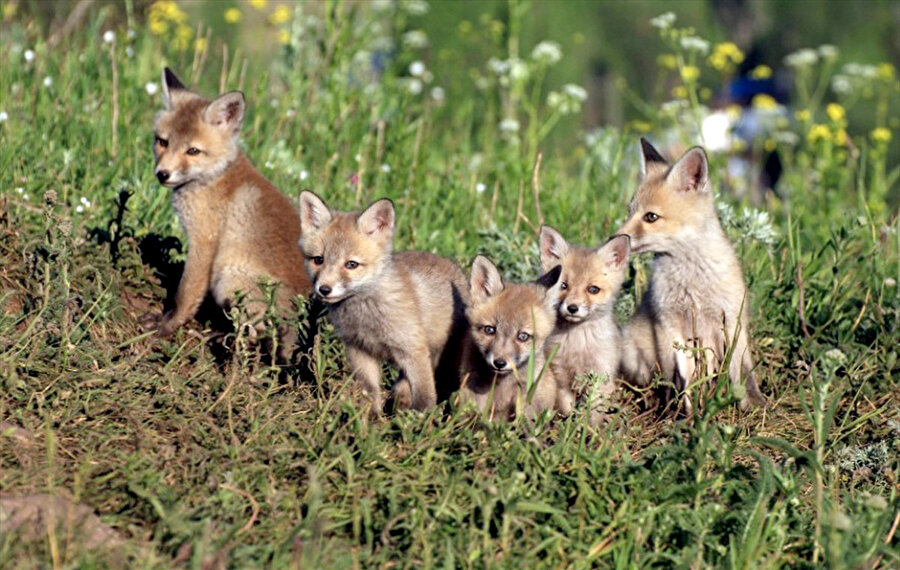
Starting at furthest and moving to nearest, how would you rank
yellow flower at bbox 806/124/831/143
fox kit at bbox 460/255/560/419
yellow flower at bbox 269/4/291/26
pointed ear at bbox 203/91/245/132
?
yellow flower at bbox 269/4/291/26 < yellow flower at bbox 806/124/831/143 < pointed ear at bbox 203/91/245/132 < fox kit at bbox 460/255/560/419

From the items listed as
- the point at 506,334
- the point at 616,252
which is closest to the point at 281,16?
the point at 616,252

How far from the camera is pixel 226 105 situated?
639 centimetres

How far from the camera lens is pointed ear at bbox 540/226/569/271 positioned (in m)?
5.65

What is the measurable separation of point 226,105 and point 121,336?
1671 mm

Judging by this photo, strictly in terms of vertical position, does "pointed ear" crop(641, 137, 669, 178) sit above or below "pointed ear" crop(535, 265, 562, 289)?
above

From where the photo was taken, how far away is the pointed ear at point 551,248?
5.65 metres

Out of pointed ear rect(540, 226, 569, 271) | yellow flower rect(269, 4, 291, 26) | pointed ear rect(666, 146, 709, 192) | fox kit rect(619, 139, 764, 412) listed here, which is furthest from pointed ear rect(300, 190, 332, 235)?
yellow flower rect(269, 4, 291, 26)

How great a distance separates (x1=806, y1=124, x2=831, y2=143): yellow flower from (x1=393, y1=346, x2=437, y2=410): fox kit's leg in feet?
15.7

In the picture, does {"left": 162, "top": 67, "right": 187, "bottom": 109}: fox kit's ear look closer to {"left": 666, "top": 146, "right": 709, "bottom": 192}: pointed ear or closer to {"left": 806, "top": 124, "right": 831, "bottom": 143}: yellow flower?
{"left": 666, "top": 146, "right": 709, "bottom": 192}: pointed ear

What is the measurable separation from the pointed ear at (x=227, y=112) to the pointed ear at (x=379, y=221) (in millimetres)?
1377

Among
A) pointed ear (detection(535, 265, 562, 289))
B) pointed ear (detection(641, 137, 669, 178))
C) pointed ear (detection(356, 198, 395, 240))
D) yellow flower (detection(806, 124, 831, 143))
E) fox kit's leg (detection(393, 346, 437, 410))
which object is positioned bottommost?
yellow flower (detection(806, 124, 831, 143))

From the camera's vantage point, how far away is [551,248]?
573cm

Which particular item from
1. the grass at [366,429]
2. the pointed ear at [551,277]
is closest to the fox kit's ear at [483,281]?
the pointed ear at [551,277]

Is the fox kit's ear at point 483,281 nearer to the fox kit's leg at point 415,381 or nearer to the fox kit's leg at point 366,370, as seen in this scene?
the fox kit's leg at point 415,381
